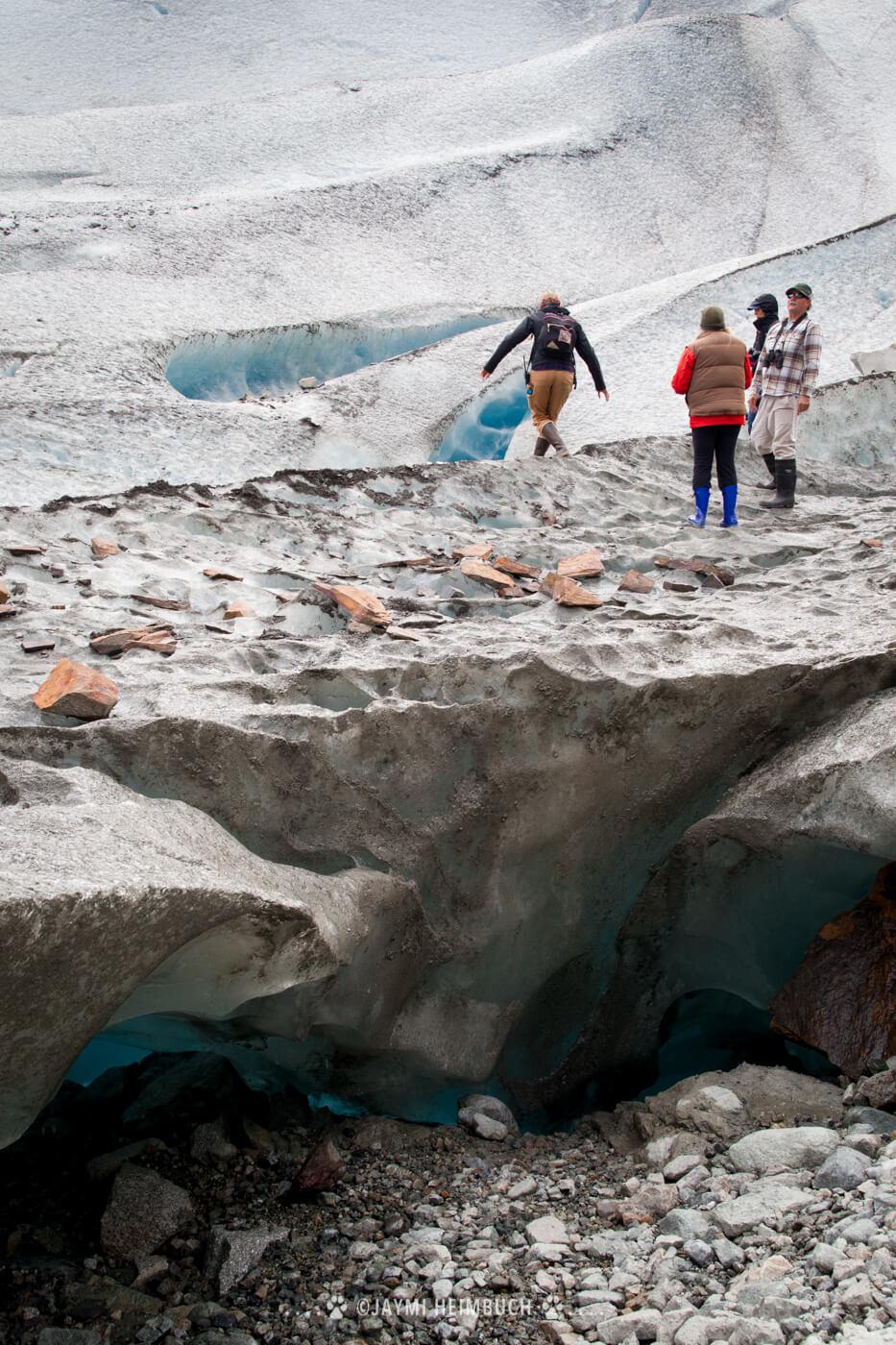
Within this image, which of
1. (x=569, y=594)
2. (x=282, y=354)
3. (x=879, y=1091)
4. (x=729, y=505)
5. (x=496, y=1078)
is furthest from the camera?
(x=282, y=354)

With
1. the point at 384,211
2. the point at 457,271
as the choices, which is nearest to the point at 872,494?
the point at 457,271

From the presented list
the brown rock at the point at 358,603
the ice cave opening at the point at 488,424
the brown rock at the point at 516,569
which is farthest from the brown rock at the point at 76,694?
the ice cave opening at the point at 488,424

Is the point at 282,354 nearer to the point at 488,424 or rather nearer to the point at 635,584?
the point at 488,424

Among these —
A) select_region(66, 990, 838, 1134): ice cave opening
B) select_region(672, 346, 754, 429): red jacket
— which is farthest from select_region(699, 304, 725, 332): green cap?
select_region(66, 990, 838, 1134): ice cave opening

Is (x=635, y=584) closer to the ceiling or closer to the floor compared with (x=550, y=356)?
closer to the floor

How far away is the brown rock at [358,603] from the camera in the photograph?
3.73 metres

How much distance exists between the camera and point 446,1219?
9.09 ft

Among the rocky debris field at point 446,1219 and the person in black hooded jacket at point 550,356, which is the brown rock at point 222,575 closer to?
the rocky debris field at point 446,1219

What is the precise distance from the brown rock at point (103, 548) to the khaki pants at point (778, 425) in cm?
355

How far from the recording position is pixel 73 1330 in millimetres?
2338

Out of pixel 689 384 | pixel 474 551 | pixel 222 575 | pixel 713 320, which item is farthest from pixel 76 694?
pixel 713 320

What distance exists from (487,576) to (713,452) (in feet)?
6.25

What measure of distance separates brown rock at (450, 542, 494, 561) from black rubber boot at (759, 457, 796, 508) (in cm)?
202

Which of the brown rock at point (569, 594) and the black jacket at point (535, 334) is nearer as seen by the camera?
the brown rock at point (569, 594)
